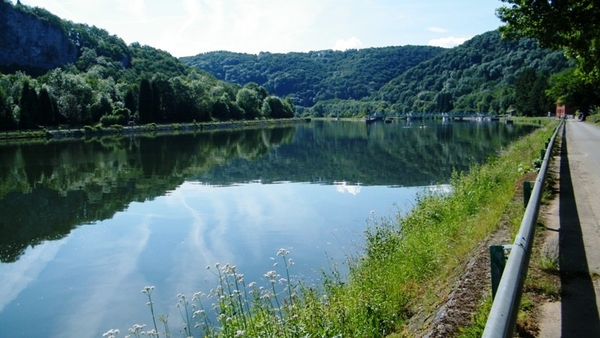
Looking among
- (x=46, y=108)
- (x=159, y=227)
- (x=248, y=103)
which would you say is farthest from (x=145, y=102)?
(x=159, y=227)

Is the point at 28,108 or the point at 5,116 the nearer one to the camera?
the point at 5,116

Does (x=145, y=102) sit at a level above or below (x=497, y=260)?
above

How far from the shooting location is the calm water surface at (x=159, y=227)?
33.6 feet

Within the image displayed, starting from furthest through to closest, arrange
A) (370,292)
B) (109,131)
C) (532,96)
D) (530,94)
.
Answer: (530,94) → (532,96) → (109,131) → (370,292)

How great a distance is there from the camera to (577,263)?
610cm

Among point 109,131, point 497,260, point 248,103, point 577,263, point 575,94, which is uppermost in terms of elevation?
point 248,103

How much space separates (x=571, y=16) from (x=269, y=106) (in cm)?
13683

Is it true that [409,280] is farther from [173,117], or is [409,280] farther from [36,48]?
[36,48]

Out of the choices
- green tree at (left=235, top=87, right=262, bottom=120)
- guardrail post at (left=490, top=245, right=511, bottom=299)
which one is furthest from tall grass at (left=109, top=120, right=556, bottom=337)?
green tree at (left=235, top=87, right=262, bottom=120)

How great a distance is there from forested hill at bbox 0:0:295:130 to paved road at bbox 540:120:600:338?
264ft

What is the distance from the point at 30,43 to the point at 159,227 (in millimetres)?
168157

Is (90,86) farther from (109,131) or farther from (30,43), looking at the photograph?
(30,43)

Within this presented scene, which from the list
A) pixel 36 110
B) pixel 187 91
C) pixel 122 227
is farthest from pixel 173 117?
pixel 122 227

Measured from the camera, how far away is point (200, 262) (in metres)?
12.3
